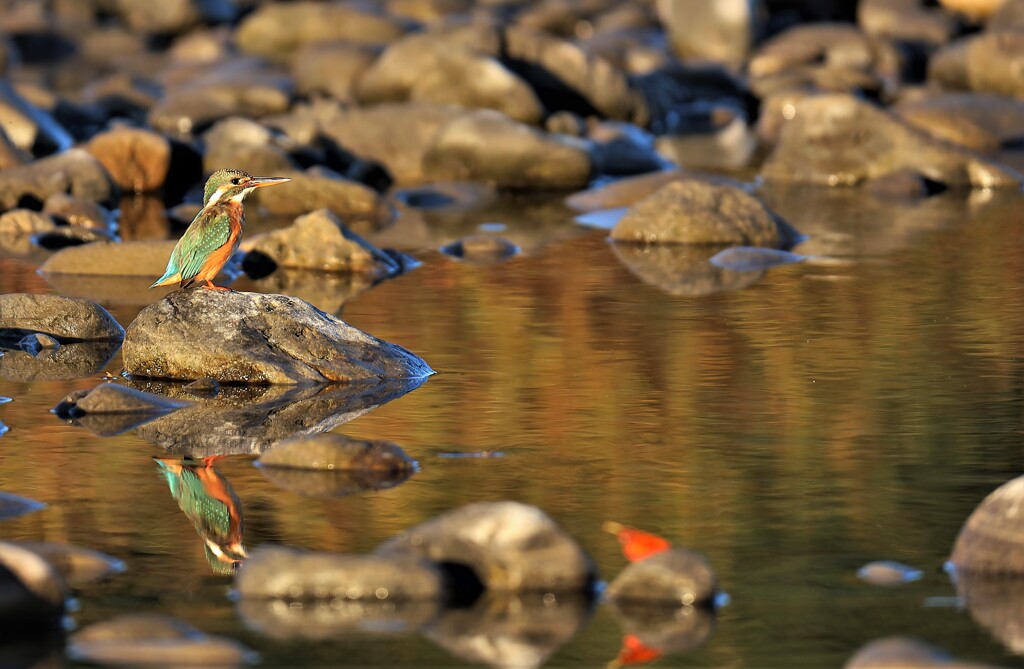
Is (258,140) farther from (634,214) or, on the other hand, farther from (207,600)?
(207,600)

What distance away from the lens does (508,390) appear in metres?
9.76

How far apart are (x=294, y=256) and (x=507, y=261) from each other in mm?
1595

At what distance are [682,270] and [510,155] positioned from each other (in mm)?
6100

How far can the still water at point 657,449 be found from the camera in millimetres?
5965

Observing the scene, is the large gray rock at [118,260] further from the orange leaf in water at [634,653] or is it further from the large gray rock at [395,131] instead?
the orange leaf in water at [634,653]

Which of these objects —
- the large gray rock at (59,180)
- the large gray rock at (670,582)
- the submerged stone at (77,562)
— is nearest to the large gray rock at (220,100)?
the large gray rock at (59,180)

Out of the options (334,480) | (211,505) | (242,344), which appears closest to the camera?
(211,505)

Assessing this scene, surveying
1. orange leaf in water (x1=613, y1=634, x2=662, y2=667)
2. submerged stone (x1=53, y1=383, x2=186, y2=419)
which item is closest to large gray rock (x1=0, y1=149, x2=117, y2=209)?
submerged stone (x1=53, y1=383, x2=186, y2=419)

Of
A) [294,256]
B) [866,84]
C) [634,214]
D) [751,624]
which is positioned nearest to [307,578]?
[751,624]

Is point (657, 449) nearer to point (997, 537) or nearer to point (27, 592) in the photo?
point (997, 537)

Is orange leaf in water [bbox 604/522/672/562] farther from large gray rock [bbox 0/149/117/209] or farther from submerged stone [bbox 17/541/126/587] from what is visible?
large gray rock [bbox 0/149/117/209]

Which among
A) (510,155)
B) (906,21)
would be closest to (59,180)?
(510,155)

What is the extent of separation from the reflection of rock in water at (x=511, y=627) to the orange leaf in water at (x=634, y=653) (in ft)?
0.57

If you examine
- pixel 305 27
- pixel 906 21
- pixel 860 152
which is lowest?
pixel 305 27
